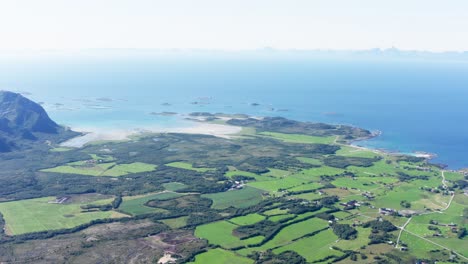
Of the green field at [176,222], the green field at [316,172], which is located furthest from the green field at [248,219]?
the green field at [316,172]

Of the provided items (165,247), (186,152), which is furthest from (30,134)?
(165,247)

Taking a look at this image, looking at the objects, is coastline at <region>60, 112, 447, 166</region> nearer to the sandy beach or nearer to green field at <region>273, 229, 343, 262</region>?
the sandy beach

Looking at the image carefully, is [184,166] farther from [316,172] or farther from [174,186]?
[316,172]

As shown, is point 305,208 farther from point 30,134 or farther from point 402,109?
point 402,109

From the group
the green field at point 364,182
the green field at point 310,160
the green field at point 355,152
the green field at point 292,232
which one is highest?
the green field at point 355,152

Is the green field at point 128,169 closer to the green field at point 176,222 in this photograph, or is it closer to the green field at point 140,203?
the green field at point 140,203

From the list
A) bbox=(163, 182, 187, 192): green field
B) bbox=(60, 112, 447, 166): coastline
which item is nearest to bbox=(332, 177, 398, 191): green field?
bbox=(60, 112, 447, 166): coastline
